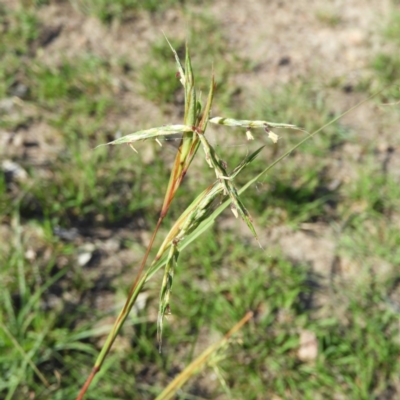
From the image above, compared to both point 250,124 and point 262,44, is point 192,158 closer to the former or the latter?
point 250,124

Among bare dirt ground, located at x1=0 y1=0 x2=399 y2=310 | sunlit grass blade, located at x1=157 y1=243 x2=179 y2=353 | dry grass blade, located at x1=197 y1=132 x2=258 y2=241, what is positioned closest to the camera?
dry grass blade, located at x1=197 y1=132 x2=258 y2=241

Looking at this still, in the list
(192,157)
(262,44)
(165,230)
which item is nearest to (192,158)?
(192,157)

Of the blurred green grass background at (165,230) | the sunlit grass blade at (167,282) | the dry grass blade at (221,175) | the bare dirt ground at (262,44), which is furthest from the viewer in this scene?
the bare dirt ground at (262,44)

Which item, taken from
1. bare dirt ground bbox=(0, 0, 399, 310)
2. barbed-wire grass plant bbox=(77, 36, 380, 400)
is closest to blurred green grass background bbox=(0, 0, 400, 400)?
bare dirt ground bbox=(0, 0, 399, 310)

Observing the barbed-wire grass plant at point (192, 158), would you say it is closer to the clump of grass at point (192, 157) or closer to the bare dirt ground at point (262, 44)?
the clump of grass at point (192, 157)

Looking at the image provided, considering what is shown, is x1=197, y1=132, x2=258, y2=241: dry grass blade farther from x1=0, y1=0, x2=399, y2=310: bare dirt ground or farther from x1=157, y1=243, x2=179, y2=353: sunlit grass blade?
x1=0, y1=0, x2=399, y2=310: bare dirt ground

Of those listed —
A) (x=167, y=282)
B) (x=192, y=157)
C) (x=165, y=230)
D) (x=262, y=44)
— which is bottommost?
(x=165, y=230)

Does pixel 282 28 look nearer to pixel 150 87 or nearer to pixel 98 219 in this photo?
pixel 150 87

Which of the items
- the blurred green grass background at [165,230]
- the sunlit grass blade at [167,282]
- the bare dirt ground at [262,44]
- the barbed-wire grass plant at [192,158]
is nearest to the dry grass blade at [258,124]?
the barbed-wire grass plant at [192,158]
